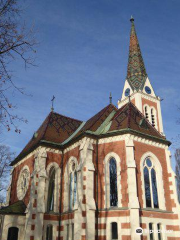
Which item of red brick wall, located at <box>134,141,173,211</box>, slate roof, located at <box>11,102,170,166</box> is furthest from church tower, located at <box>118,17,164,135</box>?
red brick wall, located at <box>134,141,173,211</box>

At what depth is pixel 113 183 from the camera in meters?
18.1

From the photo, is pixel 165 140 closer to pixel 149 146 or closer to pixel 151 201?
pixel 149 146

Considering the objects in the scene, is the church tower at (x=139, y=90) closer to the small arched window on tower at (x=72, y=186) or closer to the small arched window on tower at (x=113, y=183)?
the small arched window on tower at (x=72, y=186)

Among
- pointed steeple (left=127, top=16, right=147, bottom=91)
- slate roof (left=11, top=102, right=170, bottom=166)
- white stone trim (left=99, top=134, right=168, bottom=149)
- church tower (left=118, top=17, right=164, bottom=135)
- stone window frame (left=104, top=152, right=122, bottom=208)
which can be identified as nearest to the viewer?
stone window frame (left=104, top=152, right=122, bottom=208)

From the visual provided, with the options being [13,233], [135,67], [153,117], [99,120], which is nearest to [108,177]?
[99,120]

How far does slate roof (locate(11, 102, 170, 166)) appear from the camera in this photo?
781 inches

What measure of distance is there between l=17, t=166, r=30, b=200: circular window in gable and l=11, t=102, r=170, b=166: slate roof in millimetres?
1714

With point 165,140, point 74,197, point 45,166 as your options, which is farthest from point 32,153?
point 165,140

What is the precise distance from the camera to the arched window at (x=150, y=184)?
17659 mm

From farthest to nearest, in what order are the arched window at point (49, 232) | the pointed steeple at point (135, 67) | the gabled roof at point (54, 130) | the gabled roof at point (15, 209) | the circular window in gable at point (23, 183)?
the pointed steeple at point (135, 67) → the gabled roof at point (54, 130) → the circular window in gable at point (23, 183) → the gabled roof at point (15, 209) → the arched window at point (49, 232)

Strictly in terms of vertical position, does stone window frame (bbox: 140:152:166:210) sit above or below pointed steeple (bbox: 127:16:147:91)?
below

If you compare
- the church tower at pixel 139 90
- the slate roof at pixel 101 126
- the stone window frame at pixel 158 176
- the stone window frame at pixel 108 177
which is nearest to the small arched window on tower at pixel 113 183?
the stone window frame at pixel 108 177

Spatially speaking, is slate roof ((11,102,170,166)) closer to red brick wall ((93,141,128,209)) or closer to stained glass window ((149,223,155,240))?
red brick wall ((93,141,128,209))

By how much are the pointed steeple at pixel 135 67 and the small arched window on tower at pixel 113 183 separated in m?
21.5
